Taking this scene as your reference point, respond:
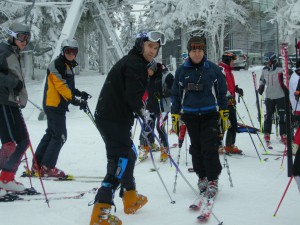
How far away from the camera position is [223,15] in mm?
23766

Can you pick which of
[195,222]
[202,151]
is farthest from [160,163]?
[195,222]

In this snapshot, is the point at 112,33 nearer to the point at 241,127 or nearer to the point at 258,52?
the point at 241,127

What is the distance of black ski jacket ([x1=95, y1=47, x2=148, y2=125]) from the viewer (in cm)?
361

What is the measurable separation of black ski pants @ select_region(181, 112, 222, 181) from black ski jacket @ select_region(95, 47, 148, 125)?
3.92ft

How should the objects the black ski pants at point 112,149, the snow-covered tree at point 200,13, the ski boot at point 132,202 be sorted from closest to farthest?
1. the black ski pants at point 112,149
2. the ski boot at point 132,202
3. the snow-covered tree at point 200,13

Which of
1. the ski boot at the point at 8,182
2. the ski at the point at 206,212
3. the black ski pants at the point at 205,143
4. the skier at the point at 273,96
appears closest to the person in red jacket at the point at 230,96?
the skier at the point at 273,96

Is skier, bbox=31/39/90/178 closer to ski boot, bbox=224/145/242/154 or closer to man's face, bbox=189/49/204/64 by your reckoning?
man's face, bbox=189/49/204/64

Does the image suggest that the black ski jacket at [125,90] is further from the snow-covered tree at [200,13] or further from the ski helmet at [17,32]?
the snow-covered tree at [200,13]

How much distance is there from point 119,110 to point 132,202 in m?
1.06

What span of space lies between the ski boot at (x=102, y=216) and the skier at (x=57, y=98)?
2.43 meters

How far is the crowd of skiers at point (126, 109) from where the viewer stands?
12.3ft

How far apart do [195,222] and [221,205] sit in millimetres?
686

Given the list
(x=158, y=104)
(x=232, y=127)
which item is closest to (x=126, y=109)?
(x=158, y=104)

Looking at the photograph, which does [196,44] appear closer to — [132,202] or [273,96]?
[132,202]
